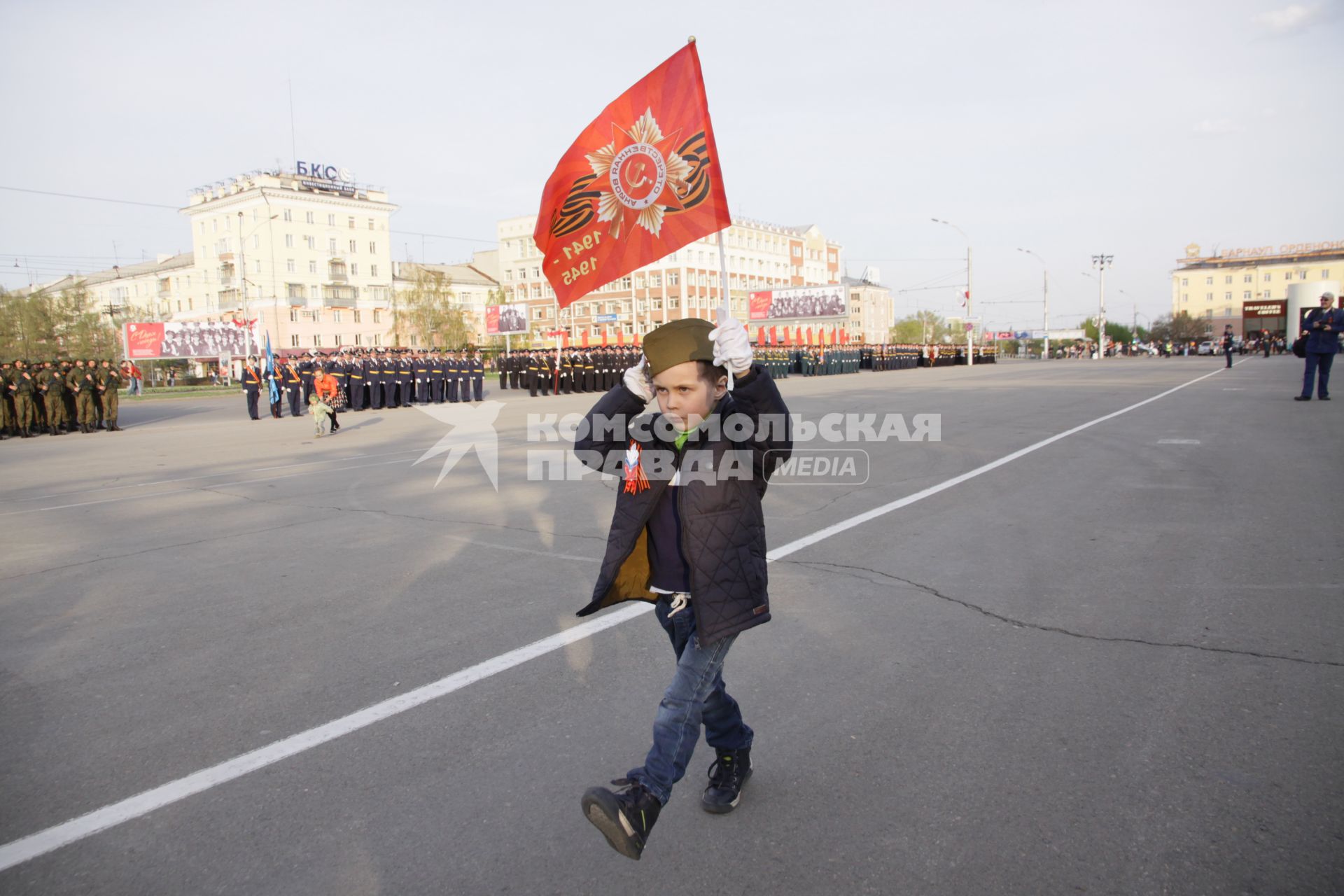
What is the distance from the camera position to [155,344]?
52250mm

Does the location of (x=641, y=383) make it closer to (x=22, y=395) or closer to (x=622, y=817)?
(x=622, y=817)

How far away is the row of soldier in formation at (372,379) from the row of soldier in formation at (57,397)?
3.23 m

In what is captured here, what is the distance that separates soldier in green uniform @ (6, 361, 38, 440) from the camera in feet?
62.9

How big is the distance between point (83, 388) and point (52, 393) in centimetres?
64

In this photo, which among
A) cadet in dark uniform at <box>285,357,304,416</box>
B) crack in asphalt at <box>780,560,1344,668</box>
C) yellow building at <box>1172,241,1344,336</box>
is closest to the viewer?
crack in asphalt at <box>780,560,1344,668</box>

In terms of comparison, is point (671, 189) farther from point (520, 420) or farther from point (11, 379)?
point (11, 379)

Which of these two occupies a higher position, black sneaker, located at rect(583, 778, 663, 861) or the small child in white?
the small child in white

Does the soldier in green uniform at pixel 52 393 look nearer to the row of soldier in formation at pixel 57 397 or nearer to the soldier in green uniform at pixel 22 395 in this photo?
the row of soldier in formation at pixel 57 397

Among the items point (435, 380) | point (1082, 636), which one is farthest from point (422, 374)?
point (1082, 636)

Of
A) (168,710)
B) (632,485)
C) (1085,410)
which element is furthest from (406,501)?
(1085,410)

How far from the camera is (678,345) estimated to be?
262cm

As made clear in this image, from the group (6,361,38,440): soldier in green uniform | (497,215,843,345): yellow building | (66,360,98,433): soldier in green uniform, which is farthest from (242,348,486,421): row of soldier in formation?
(497,215,843,345): yellow building

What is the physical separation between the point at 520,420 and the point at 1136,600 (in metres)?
16.3

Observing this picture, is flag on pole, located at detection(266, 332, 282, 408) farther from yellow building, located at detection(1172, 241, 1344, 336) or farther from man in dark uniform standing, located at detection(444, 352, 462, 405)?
yellow building, located at detection(1172, 241, 1344, 336)
